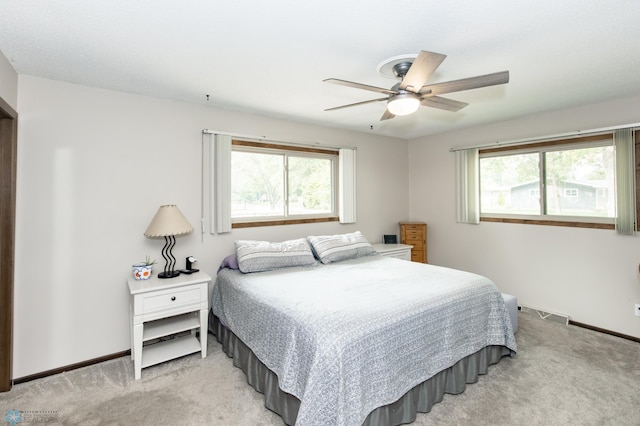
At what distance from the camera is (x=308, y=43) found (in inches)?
76.4

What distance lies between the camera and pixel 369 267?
122 inches

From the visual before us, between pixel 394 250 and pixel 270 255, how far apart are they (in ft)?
6.07

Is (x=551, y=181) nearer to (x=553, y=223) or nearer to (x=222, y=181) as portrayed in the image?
(x=553, y=223)

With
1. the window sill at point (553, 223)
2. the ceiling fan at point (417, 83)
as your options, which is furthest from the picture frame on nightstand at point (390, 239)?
the ceiling fan at point (417, 83)

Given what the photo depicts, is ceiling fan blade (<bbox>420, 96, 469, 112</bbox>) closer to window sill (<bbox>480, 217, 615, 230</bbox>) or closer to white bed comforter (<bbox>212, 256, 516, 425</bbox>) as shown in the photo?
white bed comforter (<bbox>212, 256, 516, 425</bbox>)

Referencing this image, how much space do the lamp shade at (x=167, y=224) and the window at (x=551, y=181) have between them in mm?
3786

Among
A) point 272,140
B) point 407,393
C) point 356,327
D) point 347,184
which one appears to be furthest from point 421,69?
point 347,184

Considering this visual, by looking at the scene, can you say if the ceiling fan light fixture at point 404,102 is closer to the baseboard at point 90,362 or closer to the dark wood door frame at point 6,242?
the dark wood door frame at point 6,242

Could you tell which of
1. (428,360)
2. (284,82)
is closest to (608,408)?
(428,360)

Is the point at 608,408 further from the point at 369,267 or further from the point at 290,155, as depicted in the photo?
the point at 290,155

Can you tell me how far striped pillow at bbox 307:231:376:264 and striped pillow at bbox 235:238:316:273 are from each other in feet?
0.46

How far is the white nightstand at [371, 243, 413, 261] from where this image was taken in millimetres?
4020

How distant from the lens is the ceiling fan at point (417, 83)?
172 centimetres

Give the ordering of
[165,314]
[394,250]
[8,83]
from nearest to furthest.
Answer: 1. [8,83]
2. [165,314]
3. [394,250]
